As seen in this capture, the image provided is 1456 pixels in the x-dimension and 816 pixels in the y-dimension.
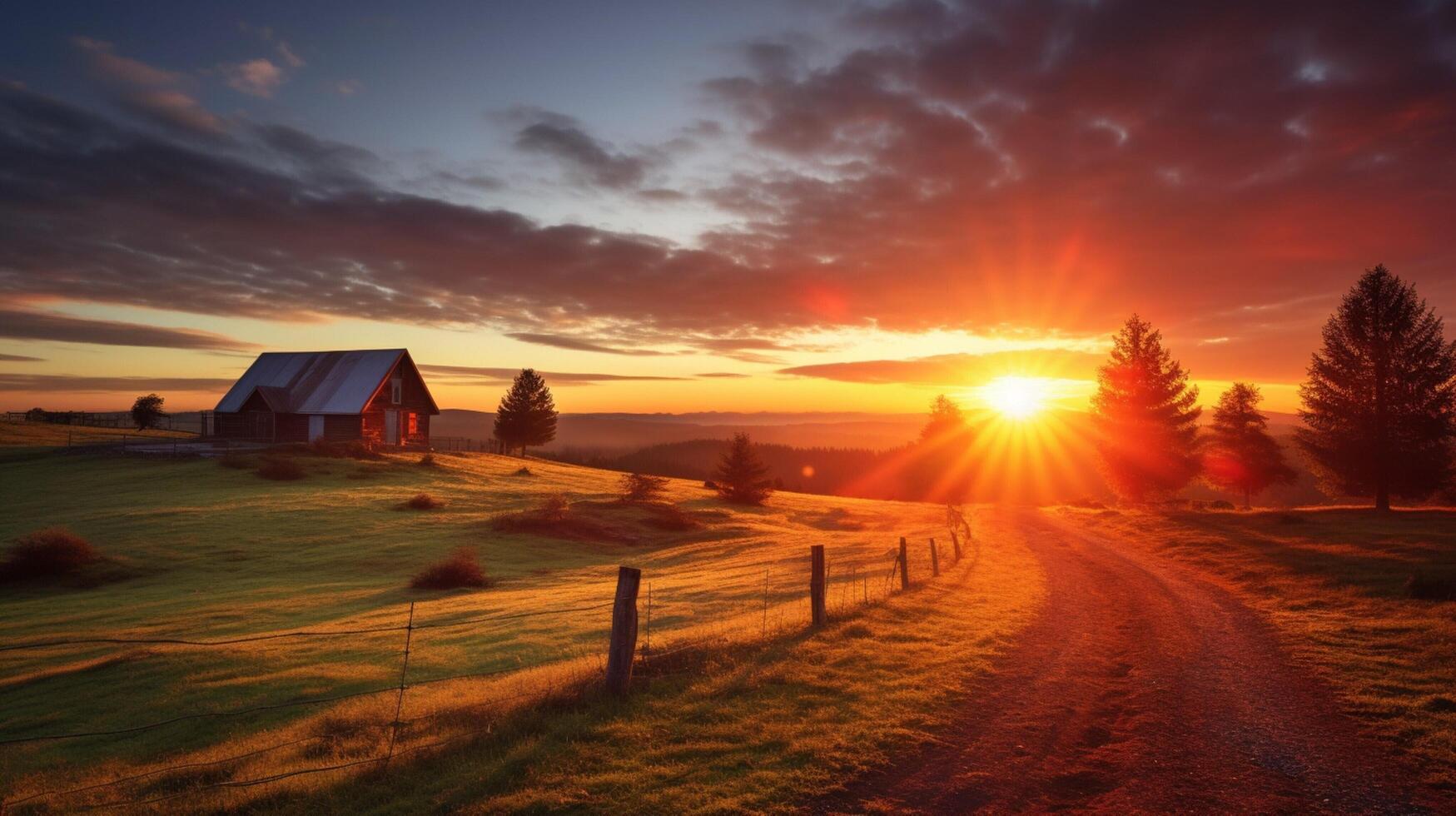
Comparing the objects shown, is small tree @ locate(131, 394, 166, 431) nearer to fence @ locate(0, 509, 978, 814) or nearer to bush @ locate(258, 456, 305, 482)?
bush @ locate(258, 456, 305, 482)

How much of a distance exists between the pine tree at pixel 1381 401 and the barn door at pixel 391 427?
75321 mm

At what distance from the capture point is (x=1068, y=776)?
8727 millimetres

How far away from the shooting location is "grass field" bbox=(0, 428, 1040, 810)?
918 centimetres

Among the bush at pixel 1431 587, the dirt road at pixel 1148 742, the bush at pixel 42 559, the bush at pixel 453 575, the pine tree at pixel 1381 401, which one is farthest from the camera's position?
the pine tree at pixel 1381 401

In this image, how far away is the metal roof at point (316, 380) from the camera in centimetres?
6638

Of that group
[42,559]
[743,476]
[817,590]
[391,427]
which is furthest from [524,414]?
[817,590]

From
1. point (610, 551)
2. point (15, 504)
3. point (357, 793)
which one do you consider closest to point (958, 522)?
point (610, 551)

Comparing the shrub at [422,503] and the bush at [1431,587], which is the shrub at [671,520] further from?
the bush at [1431,587]

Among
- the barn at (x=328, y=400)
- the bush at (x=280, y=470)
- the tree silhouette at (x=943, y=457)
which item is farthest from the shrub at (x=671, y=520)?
the tree silhouette at (x=943, y=457)

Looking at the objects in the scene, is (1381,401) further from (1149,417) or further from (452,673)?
(452,673)

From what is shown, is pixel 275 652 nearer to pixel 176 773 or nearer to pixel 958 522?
pixel 176 773

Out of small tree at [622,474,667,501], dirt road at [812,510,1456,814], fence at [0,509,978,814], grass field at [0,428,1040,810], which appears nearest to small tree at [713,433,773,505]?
small tree at [622,474,667,501]

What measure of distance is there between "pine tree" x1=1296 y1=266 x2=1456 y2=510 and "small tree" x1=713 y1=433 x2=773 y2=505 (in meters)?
40.3

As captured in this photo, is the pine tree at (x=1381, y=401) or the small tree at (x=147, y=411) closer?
the pine tree at (x=1381, y=401)
